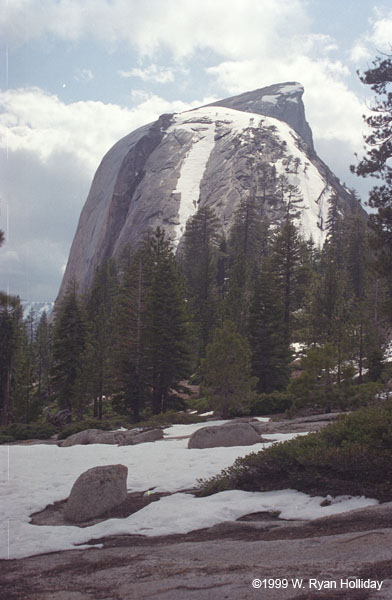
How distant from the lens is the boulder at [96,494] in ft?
24.9

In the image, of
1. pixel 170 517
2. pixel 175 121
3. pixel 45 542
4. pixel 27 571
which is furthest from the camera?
pixel 175 121

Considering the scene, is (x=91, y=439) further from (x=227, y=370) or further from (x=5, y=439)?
(x=5, y=439)

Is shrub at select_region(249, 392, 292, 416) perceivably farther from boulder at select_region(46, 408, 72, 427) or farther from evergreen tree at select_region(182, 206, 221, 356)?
evergreen tree at select_region(182, 206, 221, 356)

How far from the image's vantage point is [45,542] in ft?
20.2

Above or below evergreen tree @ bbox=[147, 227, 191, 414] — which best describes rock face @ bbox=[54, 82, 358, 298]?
above

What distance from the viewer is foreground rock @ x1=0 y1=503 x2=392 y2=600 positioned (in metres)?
3.51

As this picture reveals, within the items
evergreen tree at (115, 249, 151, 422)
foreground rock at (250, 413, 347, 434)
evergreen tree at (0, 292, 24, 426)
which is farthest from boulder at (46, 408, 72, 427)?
foreground rock at (250, 413, 347, 434)

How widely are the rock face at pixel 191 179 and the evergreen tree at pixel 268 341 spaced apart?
209 ft

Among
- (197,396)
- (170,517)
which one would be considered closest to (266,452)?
(170,517)

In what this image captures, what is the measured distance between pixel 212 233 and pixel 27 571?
6574cm

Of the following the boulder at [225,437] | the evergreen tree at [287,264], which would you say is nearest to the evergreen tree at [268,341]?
the evergreen tree at [287,264]

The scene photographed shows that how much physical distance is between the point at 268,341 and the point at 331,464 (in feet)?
87.0

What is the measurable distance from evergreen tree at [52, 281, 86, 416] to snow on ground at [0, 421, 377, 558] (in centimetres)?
1937

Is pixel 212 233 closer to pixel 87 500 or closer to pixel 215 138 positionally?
pixel 87 500
